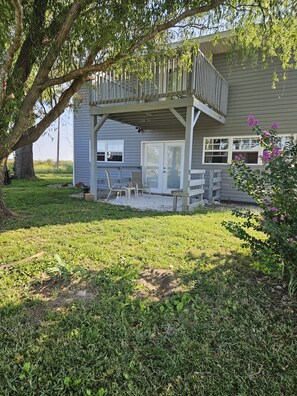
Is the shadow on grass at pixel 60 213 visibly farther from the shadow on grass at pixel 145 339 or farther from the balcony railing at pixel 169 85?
the balcony railing at pixel 169 85

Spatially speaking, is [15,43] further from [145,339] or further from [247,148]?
[247,148]

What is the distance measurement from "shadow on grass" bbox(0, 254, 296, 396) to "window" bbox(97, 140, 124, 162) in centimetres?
854

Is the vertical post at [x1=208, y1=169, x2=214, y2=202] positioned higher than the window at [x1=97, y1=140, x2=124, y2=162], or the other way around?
the window at [x1=97, y1=140, x2=124, y2=162]

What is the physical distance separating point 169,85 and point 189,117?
4.36ft

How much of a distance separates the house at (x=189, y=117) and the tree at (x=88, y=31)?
144 centimetres

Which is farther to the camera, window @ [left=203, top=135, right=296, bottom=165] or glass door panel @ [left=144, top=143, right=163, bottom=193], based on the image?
glass door panel @ [left=144, top=143, right=163, bottom=193]

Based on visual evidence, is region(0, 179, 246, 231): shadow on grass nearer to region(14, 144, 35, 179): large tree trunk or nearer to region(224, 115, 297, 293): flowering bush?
region(224, 115, 297, 293): flowering bush

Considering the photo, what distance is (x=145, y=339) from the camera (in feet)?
6.03

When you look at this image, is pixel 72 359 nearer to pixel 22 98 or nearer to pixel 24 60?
pixel 22 98

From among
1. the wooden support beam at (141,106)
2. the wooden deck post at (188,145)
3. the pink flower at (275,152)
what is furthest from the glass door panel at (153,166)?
the pink flower at (275,152)

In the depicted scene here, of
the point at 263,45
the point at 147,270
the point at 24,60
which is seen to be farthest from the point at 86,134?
the point at 147,270

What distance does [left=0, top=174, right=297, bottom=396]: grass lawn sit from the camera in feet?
4.97

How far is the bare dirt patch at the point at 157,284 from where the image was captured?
243 centimetres

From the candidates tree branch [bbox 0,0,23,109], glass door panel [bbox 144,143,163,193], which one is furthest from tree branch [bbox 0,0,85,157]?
glass door panel [bbox 144,143,163,193]
